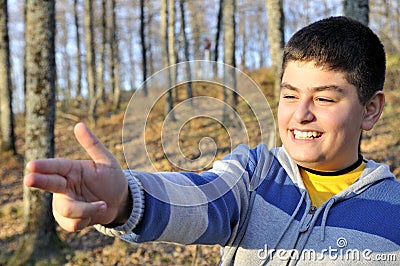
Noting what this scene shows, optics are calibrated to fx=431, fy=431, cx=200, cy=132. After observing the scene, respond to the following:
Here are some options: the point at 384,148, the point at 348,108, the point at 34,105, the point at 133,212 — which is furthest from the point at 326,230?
the point at 384,148

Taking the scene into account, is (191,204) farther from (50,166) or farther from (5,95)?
(5,95)

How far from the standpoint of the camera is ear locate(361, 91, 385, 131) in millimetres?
1870

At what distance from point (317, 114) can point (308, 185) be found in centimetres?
36

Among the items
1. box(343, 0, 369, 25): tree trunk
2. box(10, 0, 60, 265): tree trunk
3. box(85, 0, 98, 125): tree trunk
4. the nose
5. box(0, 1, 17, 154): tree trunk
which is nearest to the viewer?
the nose

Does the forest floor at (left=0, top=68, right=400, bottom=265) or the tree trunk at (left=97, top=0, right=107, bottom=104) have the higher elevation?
the tree trunk at (left=97, top=0, right=107, bottom=104)

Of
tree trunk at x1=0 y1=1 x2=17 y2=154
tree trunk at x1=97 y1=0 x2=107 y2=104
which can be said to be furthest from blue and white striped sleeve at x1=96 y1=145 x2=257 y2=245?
tree trunk at x1=97 y1=0 x2=107 y2=104

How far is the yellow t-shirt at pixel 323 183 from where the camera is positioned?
1.85 m

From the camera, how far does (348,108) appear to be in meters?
1.74

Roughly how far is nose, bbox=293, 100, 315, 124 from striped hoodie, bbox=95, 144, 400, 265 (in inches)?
9.8

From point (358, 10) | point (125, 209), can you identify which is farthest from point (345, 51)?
point (358, 10)

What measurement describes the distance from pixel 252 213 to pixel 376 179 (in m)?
0.57

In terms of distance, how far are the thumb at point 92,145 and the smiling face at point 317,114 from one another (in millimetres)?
782

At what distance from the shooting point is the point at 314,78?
172 centimetres

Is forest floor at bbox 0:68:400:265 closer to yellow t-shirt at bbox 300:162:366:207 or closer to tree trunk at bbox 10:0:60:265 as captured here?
yellow t-shirt at bbox 300:162:366:207
